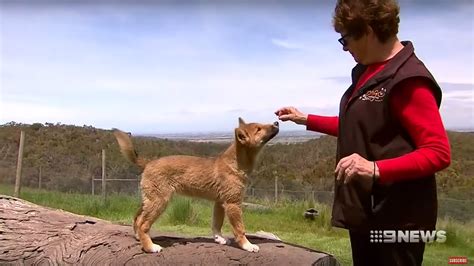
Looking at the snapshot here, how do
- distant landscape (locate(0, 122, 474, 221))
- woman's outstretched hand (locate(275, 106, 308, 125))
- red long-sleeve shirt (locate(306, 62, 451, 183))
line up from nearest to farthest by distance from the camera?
1. red long-sleeve shirt (locate(306, 62, 451, 183))
2. woman's outstretched hand (locate(275, 106, 308, 125))
3. distant landscape (locate(0, 122, 474, 221))

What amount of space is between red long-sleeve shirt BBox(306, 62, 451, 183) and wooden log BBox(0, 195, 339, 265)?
1.37 meters

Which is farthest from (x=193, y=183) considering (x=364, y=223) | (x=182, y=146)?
(x=182, y=146)

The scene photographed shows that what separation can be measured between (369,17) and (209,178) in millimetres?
1691

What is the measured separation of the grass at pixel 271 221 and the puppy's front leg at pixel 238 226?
8.64 ft

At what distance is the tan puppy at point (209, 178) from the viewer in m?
3.53

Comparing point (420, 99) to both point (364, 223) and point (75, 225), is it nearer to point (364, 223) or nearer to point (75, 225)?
point (364, 223)

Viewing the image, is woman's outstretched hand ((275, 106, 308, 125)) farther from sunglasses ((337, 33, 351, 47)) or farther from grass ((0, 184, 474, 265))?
grass ((0, 184, 474, 265))

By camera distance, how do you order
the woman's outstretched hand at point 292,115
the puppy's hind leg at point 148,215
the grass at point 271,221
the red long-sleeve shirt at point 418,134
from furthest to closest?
the grass at point 271,221 → the puppy's hind leg at point 148,215 → the woman's outstretched hand at point 292,115 → the red long-sleeve shirt at point 418,134

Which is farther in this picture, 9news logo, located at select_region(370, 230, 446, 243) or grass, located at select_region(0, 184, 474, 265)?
grass, located at select_region(0, 184, 474, 265)

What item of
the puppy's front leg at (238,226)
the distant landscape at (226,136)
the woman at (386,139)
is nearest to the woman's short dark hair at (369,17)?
the woman at (386,139)

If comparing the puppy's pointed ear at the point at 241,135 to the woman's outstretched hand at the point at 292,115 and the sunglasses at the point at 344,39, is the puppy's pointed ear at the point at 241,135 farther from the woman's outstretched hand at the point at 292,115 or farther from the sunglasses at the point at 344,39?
the sunglasses at the point at 344,39

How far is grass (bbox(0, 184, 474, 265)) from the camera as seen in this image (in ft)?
23.1

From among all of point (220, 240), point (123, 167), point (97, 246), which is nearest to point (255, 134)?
point (220, 240)

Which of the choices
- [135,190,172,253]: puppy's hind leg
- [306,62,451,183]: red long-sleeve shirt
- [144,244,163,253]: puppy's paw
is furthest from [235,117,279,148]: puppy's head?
[306,62,451,183]: red long-sleeve shirt
